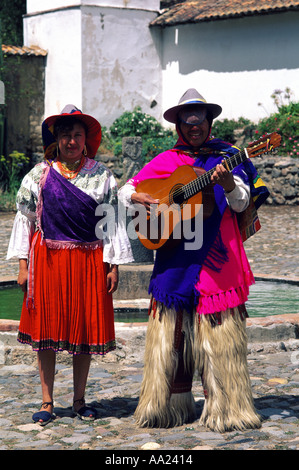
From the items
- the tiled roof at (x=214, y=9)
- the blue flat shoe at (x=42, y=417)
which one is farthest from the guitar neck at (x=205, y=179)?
the tiled roof at (x=214, y=9)

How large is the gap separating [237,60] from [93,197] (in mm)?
16809

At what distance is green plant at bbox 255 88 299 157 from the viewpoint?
683 inches

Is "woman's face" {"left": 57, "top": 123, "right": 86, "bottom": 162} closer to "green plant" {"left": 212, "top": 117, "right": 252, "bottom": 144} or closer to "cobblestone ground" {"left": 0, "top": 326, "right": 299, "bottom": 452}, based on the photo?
"cobblestone ground" {"left": 0, "top": 326, "right": 299, "bottom": 452}

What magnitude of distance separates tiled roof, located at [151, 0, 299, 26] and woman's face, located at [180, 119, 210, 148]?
15.2 metres

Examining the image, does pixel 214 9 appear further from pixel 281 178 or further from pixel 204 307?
pixel 204 307

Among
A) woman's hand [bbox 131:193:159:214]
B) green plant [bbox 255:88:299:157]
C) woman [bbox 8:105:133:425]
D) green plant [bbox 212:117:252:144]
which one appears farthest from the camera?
green plant [bbox 212:117:252:144]

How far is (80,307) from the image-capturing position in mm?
4398

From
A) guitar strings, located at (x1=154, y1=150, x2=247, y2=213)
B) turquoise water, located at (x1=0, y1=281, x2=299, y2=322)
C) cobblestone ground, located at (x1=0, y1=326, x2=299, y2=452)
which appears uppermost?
guitar strings, located at (x1=154, y1=150, x2=247, y2=213)

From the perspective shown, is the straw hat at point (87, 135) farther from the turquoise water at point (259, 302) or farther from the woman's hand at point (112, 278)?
the turquoise water at point (259, 302)

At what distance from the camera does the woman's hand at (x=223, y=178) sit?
3.94 metres

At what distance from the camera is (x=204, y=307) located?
4.17 meters

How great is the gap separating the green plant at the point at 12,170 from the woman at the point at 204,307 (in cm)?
1396

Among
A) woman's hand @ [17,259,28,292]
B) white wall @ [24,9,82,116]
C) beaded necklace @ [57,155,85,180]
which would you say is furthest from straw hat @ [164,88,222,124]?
white wall @ [24,9,82,116]
